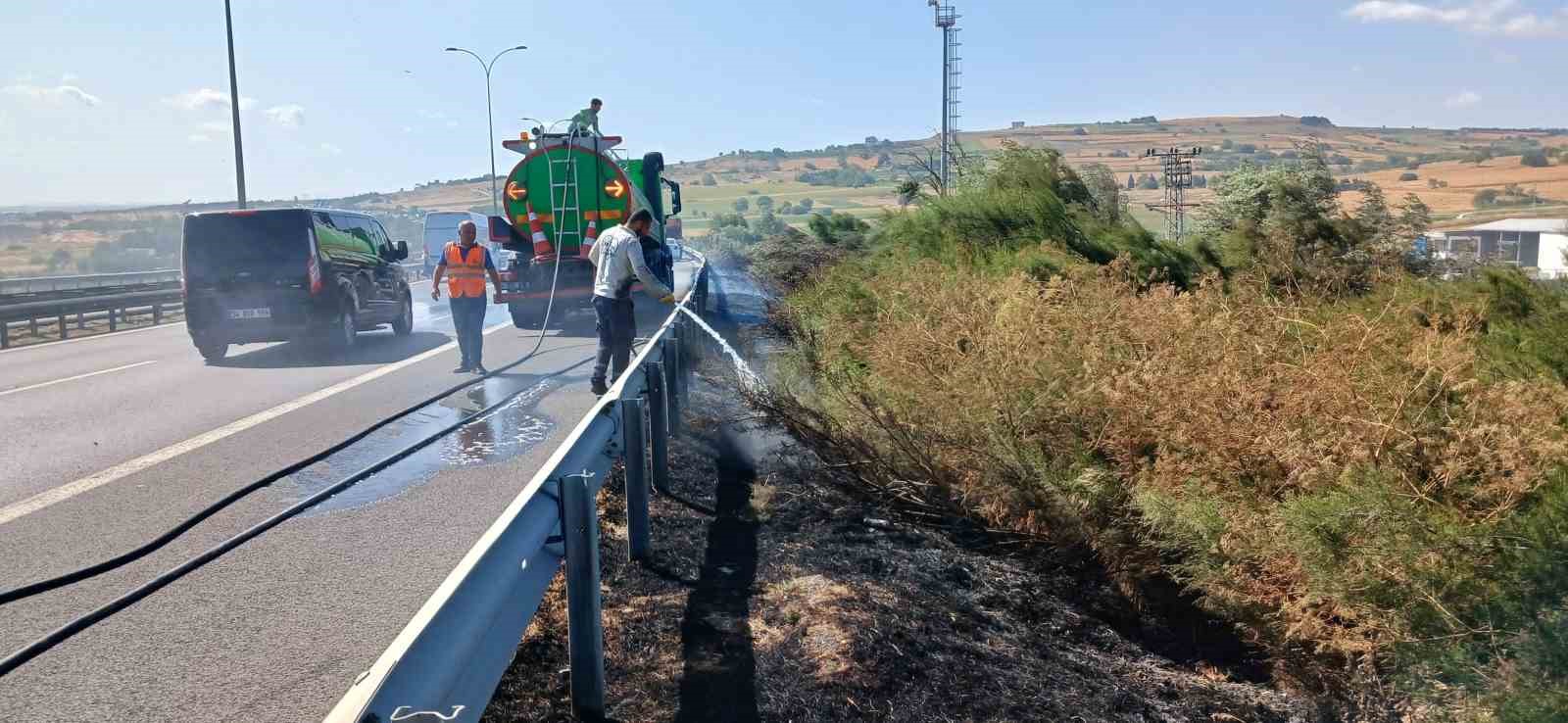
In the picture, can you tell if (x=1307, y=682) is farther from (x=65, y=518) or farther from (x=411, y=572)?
(x=65, y=518)

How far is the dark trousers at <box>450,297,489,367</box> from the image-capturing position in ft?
46.2

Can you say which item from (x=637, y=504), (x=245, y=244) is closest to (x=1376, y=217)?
(x=637, y=504)

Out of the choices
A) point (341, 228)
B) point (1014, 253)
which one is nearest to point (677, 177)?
point (341, 228)

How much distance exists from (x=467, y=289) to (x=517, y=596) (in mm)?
10993

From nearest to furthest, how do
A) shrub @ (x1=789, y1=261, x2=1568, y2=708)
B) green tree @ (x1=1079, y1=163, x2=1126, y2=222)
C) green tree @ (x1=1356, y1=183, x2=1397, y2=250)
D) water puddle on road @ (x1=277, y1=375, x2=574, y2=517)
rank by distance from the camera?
shrub @ (x1=789, y1=261, x2=1568, y2=708)
water puddle on road @ (x1=277, y1=375, x2=574, y2=517)
green tree @ (x1=1356, y1=183, x2=1397, y2=250)
green tree @ (x1=1079, y1=163, x2=1126, y2=222)

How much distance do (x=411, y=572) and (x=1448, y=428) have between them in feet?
14.9

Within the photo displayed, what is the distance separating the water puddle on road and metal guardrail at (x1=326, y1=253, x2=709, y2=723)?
2233 millimetres

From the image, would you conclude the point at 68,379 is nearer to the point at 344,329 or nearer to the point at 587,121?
the point at 344,329

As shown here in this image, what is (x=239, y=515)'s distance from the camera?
7.21m

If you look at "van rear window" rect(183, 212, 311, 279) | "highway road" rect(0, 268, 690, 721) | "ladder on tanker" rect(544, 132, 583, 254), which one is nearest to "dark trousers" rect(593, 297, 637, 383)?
"highway road" rect(0, 268, 690, 721)

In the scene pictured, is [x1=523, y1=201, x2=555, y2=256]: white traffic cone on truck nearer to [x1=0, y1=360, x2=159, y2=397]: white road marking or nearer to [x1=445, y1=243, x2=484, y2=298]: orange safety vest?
[x1=445, y1=243, x2=484, y2=298]: orange safety vest

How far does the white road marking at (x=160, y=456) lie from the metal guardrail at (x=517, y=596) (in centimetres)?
390

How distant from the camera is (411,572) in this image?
6.00 meters

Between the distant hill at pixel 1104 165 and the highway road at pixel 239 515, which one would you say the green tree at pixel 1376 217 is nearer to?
the distant hill at pixel 1104 165
